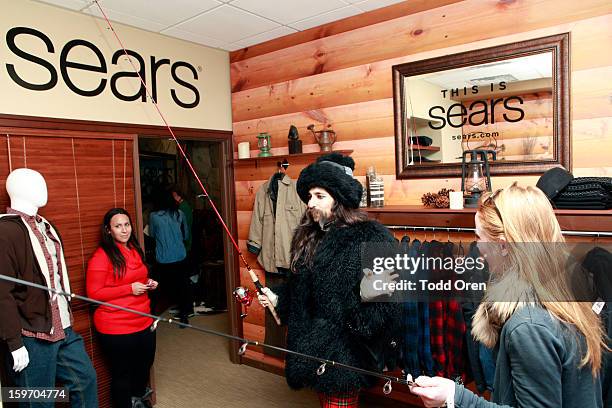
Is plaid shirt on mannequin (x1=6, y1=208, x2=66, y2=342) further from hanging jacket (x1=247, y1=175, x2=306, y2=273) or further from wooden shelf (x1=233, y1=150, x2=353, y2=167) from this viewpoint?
wooden shelf (x1=233, y1=150, x2=353, y2=167)

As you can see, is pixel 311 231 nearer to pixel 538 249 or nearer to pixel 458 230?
pixel 458 230

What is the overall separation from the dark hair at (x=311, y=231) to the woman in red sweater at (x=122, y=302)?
125 centimetres

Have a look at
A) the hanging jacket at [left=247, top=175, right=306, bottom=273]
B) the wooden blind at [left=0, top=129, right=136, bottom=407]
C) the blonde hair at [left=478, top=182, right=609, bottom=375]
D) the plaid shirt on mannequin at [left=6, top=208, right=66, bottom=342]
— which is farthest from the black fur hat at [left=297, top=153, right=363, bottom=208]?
the wooden blind at [left=0, top=129, right=136, bottom=407]

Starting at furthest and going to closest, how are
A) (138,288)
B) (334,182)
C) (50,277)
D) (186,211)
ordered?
(186,211) < (138,288) < (50,277) < (334,182)

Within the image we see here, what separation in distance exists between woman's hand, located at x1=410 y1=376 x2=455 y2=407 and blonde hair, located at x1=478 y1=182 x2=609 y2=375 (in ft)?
1.03

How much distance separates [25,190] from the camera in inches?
88.5

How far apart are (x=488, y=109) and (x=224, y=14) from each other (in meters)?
1.83

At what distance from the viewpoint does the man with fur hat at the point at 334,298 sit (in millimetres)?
1799

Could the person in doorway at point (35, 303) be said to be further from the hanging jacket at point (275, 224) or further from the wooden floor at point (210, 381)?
the hanging jacket at point (275, 224)

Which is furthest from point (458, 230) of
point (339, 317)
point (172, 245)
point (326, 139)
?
point (172, 245)

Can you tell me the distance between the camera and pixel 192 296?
529 cm

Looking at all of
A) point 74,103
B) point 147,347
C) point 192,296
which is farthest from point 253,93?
point 192,296

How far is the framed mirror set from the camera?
2.30 meters

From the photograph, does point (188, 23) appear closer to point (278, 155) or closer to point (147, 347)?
point (278, 155)
